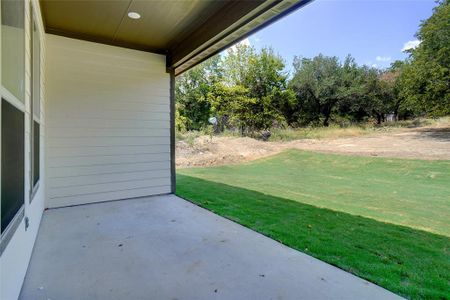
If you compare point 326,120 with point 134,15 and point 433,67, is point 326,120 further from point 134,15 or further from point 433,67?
point 134,15

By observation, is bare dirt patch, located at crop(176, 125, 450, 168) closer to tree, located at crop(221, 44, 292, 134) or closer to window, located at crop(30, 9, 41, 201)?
tree, located at crop(221, 44, 292, 134)

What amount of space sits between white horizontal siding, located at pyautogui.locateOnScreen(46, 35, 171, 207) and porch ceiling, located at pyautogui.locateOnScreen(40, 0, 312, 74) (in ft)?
1.01

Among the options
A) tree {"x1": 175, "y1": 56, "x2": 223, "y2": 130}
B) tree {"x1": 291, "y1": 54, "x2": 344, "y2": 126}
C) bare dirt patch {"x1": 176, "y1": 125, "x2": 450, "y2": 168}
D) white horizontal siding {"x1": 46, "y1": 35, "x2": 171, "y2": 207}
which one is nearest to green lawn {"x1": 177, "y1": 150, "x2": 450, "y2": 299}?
white horizontal siding {"x1": 46, "y1": 35, "x2": 171, "y2": 207}

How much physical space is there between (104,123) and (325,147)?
887 centimetres

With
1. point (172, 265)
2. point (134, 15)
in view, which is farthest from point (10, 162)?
point (134, 15)

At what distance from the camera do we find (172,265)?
2.29m

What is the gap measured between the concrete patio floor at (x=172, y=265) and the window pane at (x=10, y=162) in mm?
733

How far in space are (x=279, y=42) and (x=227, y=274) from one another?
1646 centimetres

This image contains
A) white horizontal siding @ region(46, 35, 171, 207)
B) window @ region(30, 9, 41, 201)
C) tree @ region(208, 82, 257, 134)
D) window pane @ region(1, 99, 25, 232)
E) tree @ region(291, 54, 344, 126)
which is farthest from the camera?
tree @ region(291, 54, 344, 126)

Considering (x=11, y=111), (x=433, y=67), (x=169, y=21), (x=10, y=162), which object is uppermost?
(x=433, y=67)

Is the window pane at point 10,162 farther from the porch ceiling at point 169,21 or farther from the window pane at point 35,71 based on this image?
the porch ceiling at point 169,21

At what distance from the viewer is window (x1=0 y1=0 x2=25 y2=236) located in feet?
4.30

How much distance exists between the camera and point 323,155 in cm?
982

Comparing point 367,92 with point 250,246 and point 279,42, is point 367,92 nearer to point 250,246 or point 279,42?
point 279,42
